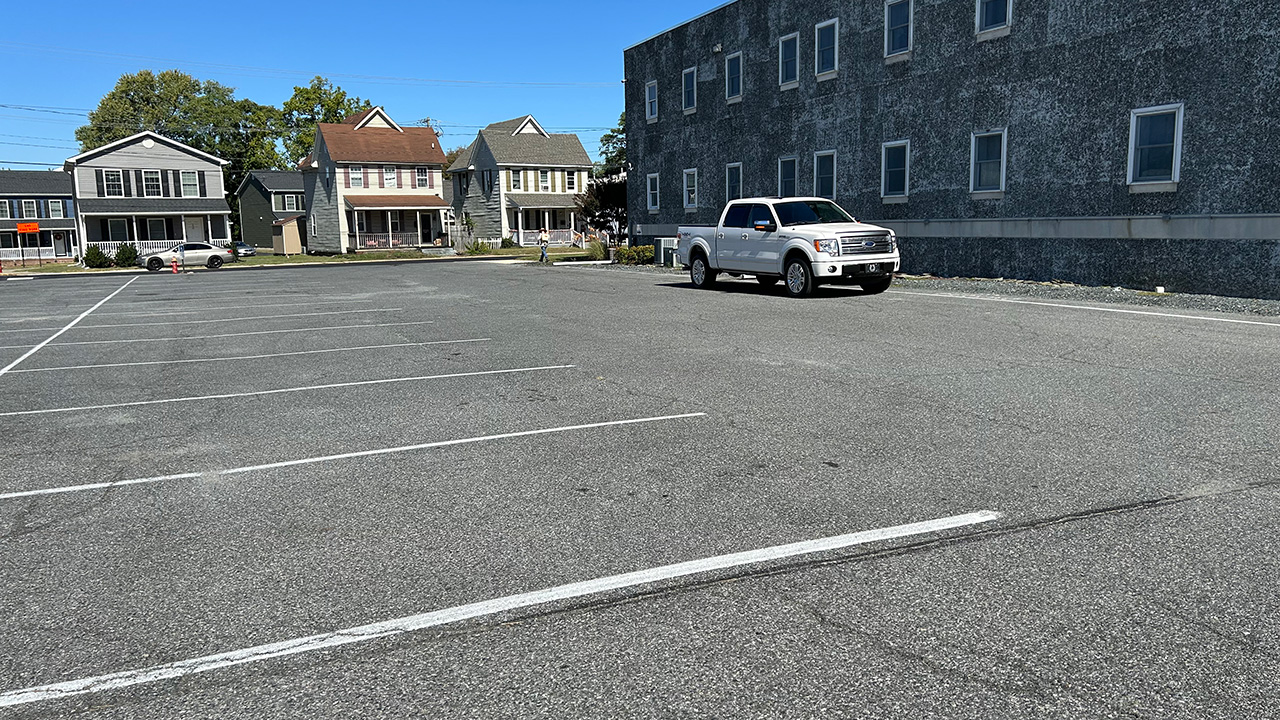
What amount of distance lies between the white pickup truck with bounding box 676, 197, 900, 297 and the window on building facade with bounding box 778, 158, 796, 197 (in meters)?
8.10

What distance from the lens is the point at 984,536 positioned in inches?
185

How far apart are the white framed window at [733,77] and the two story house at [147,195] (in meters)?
40.0

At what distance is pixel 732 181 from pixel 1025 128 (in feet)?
41.0

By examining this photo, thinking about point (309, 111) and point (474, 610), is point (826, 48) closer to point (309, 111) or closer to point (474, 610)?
point (474, 610)

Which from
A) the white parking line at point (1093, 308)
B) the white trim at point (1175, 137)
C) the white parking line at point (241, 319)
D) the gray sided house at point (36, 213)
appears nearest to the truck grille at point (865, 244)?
the white parking line at point (1093, 308)

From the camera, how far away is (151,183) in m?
60.0

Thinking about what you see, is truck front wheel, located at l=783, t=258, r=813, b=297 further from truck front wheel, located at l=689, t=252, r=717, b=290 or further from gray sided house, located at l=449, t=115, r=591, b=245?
gray sided house, located at l=449, t=115, r=591, b=245

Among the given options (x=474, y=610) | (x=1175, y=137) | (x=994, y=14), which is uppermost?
(x=994, y=14)

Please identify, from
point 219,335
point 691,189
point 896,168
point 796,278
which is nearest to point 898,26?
point 896,168

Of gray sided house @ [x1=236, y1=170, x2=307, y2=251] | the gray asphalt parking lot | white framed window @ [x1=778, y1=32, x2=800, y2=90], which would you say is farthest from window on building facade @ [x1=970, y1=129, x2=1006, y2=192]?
gray sided house @ [x1=236, y1=170, x2=307, y2=251]

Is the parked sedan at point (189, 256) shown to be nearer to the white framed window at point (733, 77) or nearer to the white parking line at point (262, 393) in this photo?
the white framed window at point (733, 77)

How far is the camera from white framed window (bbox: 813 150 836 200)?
2723 centimetres

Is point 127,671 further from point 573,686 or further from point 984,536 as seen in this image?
point 984,536

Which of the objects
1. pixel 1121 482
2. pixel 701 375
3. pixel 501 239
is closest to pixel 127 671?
pixel 1121 482
